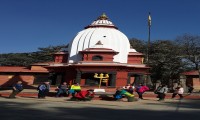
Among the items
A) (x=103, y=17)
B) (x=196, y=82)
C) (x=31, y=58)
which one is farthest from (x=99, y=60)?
(x=31, y=58)

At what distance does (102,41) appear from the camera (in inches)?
1286

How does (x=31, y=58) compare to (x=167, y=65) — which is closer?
(x=167, y=65)

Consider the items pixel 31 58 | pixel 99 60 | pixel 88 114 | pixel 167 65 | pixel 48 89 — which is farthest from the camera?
pixel 31 58

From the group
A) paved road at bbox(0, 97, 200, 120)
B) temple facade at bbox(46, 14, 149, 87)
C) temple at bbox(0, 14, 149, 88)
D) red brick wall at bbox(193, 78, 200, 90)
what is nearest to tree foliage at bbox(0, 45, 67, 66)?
temple at bbox(0, 14, 149, 88)

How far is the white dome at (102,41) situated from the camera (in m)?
32.7

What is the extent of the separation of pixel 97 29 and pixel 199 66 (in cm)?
1613

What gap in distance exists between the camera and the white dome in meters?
32.7

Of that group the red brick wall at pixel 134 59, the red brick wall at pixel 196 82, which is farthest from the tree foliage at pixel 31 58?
the red brick wall at pixel 134 59

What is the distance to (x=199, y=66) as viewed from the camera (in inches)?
1603

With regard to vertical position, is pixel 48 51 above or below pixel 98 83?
above

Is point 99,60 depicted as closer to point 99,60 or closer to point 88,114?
point 99,60

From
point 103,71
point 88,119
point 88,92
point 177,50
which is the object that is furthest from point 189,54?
point 88,119

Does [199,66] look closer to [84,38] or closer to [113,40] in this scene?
[113,40]

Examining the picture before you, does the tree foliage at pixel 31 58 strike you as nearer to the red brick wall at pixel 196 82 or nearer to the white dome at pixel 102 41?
the white dome at pixel 102 41
